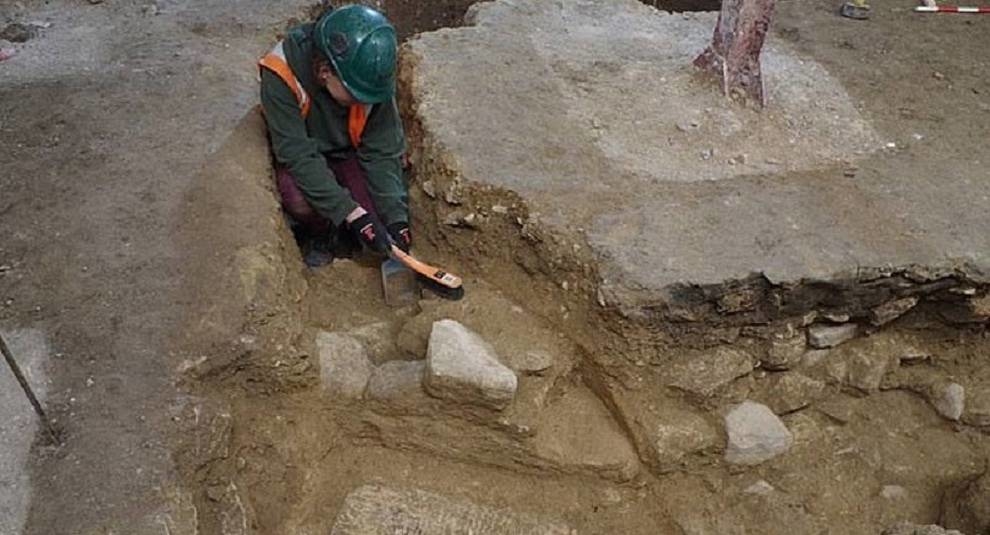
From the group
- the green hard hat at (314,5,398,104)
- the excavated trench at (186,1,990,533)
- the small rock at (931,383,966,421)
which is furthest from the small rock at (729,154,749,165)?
the green hard hat at (314,5,398,104)

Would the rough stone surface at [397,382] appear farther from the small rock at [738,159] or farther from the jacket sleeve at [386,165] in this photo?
the small rock at [738,159]

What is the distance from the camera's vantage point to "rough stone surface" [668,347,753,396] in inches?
129

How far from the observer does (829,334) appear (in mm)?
3352

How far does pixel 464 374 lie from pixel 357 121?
108 centimetres

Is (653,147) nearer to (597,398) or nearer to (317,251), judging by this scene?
(597,398)

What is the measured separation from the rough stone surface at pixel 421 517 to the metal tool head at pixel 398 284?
730 millimetres

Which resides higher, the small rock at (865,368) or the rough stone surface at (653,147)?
the rough stone surface at (653,147)

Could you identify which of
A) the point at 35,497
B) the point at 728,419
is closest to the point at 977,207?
the point at 728,419

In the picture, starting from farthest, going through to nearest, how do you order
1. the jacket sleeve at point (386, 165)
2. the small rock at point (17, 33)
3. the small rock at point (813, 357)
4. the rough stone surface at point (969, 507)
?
the small rock at point (17, 33) < the jacket sleeve at point (386, 165) < the small rock at point (813, 357) < the rough stone surface at point (969, 507)

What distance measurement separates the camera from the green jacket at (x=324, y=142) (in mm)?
3428

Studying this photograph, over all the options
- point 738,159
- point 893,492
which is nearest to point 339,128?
point 738,159

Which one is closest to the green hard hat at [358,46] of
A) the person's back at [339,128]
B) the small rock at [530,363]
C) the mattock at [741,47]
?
the person's back at [339,128]

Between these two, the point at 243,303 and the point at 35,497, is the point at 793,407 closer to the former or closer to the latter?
the point at 243,303

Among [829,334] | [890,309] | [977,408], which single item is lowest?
[977,408]
